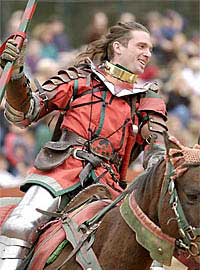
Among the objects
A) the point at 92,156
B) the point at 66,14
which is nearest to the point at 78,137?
the point at 92,156

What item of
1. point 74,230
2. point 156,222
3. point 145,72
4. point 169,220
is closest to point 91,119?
point 74,230

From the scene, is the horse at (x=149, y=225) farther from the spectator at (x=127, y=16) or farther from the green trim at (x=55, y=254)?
the spectator at (x=127, y=16)

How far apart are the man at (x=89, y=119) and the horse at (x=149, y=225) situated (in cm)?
31

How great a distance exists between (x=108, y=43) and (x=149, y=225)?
133 centimetres

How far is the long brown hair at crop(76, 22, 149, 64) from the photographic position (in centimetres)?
473

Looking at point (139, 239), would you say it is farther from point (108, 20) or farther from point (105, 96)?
point (108, 20)

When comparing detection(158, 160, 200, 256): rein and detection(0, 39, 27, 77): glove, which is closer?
detection(158, 160, 200, 256): rein

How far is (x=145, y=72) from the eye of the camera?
7930 mm

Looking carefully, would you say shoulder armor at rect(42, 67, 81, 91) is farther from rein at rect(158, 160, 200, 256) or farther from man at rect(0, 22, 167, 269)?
rein at rect(158, 160, 200, 256)

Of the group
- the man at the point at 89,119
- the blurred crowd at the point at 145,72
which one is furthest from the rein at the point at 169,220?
the blurred crowd at the point at 145,72

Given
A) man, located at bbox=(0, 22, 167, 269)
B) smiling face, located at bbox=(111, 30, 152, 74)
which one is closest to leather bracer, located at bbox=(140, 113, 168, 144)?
man, located at bbox=(0, 22, 167, 269)

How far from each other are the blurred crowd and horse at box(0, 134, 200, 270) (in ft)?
8.11

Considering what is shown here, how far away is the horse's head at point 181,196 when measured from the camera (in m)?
3.62

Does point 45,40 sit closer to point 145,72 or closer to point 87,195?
point 145,72
